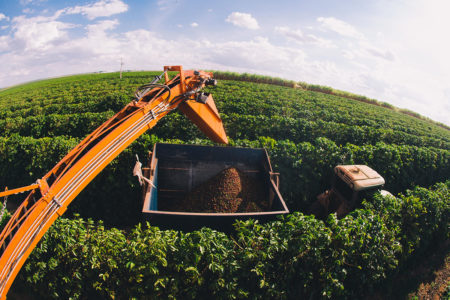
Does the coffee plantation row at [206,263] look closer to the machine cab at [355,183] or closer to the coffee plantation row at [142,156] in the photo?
the machine cab at [355,183]

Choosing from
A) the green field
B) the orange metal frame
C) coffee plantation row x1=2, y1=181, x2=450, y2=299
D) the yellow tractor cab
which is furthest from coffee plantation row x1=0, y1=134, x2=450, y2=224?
the orange metal frame

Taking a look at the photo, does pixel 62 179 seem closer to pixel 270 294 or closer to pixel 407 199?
pixel 270 294

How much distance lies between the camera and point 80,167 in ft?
9.93

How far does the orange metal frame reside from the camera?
2578mm

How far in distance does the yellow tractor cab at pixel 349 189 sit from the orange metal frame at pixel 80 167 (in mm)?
4783

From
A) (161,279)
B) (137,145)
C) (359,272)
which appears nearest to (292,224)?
(359,272)

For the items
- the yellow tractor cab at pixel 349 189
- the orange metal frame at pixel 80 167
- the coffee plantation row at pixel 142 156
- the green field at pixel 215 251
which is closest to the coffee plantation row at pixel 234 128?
the coffee plantation row at pixel 142 156

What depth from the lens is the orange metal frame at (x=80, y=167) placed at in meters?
2.58

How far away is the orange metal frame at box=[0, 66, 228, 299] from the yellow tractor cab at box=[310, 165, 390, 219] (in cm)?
478

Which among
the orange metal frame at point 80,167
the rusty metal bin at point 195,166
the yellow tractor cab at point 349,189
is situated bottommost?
the yellow tractor cab at point 349,189

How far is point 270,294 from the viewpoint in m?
3.46

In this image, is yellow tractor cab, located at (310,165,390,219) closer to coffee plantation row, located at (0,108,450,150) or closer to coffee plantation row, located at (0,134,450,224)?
coffee plantation row, located at (0,134,450,224)

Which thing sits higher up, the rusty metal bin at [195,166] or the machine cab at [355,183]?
the rusty metal bin at [195,166]

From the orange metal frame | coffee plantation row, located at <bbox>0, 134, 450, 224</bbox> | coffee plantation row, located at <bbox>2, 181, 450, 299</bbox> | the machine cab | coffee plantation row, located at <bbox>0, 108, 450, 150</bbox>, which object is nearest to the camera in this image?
the orange metal frame
